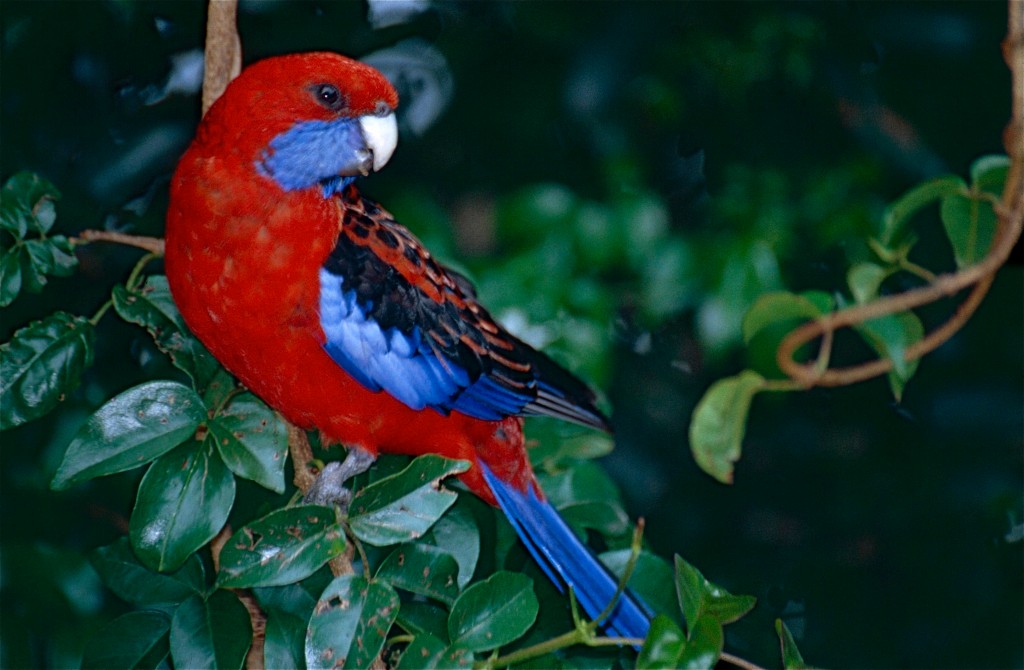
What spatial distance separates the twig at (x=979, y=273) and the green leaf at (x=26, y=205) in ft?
3.07

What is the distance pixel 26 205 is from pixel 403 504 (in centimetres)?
62

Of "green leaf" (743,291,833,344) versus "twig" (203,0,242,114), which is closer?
"green leaf" (743,291,833,344)

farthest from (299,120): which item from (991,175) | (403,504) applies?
(991,175)

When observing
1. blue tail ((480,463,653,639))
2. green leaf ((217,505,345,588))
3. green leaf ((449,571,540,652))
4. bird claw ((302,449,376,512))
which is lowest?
blue tail ((480,463,653,639))

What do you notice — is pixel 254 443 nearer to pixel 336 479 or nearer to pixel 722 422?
pixel 336 479

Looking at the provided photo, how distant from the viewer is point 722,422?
Result: 1.34 m

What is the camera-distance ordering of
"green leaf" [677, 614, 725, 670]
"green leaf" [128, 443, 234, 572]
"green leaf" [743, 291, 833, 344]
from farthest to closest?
1. "green leaf" [743, 291, 833, 344]
2. "green leaf" [128, 443, 234, 572]
3. "green leaf" [677, 614, 725, 670]

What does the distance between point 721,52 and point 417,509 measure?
4.75ft

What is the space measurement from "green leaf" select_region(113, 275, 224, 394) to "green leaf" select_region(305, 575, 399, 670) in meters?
0.39

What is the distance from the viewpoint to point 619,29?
7.01ft

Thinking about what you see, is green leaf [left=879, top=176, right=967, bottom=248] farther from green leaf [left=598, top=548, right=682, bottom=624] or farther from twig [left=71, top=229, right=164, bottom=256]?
twig [left=71, top=229, right=164, bottom=256]

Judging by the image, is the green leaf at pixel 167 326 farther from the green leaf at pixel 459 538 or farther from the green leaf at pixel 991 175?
the green leaf at pixel 991 175

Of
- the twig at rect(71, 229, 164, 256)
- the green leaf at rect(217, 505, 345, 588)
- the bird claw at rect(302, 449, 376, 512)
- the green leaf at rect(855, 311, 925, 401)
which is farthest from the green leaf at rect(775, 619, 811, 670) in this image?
the twig at rect(71, 229, 164, 256)

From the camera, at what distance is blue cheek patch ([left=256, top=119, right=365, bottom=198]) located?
4.41 ft
